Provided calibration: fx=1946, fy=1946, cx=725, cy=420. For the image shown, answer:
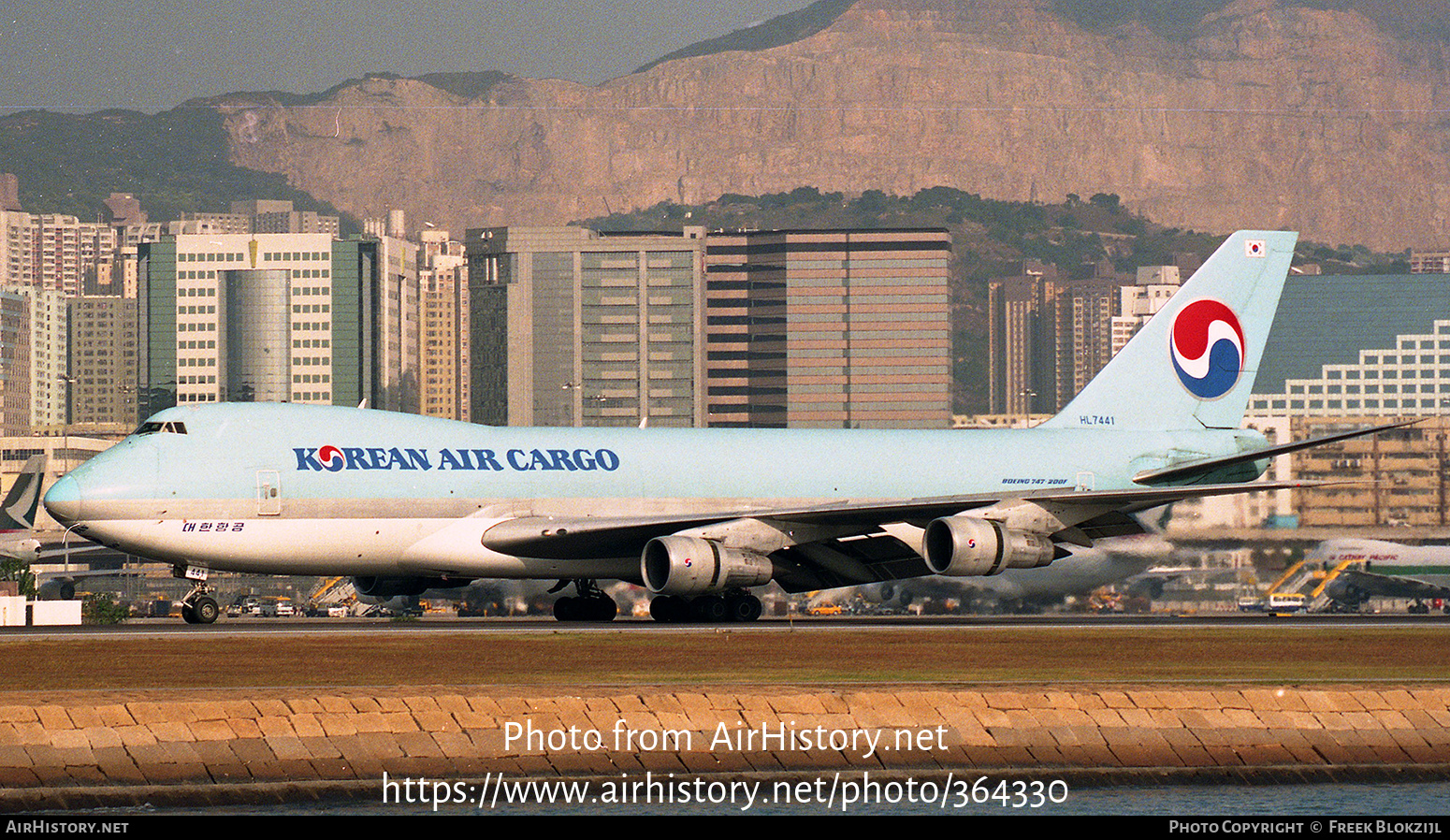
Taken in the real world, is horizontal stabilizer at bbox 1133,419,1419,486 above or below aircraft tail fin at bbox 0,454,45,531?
above

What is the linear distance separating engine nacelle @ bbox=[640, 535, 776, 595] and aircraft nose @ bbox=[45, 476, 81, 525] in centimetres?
1034

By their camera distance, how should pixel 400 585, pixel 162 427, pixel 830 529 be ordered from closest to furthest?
pixel 162 427 → pixel 830 529 → pixel 400 585

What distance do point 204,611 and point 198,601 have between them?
217 millimetres

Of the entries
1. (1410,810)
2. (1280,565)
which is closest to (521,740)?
(1410,810)

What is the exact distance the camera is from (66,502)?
35125mm

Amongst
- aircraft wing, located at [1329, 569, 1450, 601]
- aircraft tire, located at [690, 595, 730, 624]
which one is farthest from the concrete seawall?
aircraft wing, located at [1329, 569, 1450, 601]

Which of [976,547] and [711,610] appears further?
[711,610]

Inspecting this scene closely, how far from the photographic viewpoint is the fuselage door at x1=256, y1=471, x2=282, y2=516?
1422 inches

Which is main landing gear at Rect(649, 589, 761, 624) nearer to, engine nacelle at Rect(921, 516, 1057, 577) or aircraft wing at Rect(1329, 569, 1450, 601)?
engine nacelle at Rect(921, 516, 1057, 577)

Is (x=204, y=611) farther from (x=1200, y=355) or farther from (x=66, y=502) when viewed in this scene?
(x=1200, y=355)

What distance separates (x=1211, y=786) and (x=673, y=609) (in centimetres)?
1980

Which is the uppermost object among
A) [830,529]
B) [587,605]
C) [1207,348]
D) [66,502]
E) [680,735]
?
[1207,348]

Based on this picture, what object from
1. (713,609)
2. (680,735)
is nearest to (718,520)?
(713,609)

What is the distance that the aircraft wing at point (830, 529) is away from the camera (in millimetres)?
36844
